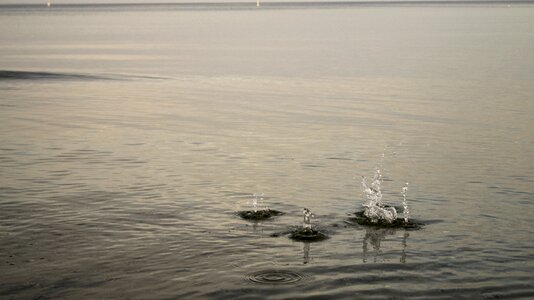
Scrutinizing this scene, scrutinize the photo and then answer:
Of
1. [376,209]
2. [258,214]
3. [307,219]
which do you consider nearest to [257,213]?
[258,214]

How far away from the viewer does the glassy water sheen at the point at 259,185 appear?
13.3m

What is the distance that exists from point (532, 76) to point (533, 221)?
98.9 ft

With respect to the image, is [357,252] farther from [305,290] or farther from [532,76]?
[532,76]

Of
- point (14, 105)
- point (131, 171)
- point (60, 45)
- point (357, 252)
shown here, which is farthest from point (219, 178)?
point (60, 45)

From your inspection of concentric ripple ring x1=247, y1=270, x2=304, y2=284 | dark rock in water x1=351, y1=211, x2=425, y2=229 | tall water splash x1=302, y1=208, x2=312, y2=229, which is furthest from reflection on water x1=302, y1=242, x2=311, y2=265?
dark rock in water x1=351, y1=211, x2=425, y2=229

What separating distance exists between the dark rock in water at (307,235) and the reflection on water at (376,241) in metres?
0.78

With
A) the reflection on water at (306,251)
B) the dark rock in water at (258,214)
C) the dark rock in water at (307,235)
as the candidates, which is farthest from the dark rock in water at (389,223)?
the reflection on water at (306,251)

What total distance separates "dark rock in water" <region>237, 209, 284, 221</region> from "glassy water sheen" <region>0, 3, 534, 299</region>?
29cm

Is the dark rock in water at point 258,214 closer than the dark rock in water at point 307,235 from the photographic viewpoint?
No

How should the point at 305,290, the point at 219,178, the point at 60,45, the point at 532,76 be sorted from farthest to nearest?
the point at 60,45
the point at 532,76
the point at 219,178
the point at 305,290

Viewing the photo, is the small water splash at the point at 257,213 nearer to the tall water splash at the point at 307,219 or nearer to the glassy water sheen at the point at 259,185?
the glassy water sheen at the point at 259,185

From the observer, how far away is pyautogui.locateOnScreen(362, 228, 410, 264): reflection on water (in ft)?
47.1

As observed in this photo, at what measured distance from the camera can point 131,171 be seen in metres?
21.2

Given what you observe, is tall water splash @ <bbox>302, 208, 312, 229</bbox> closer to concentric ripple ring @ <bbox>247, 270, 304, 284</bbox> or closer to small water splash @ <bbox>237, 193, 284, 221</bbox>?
small water splash @ <bbox>237, 193, 284, 221</bbox>
